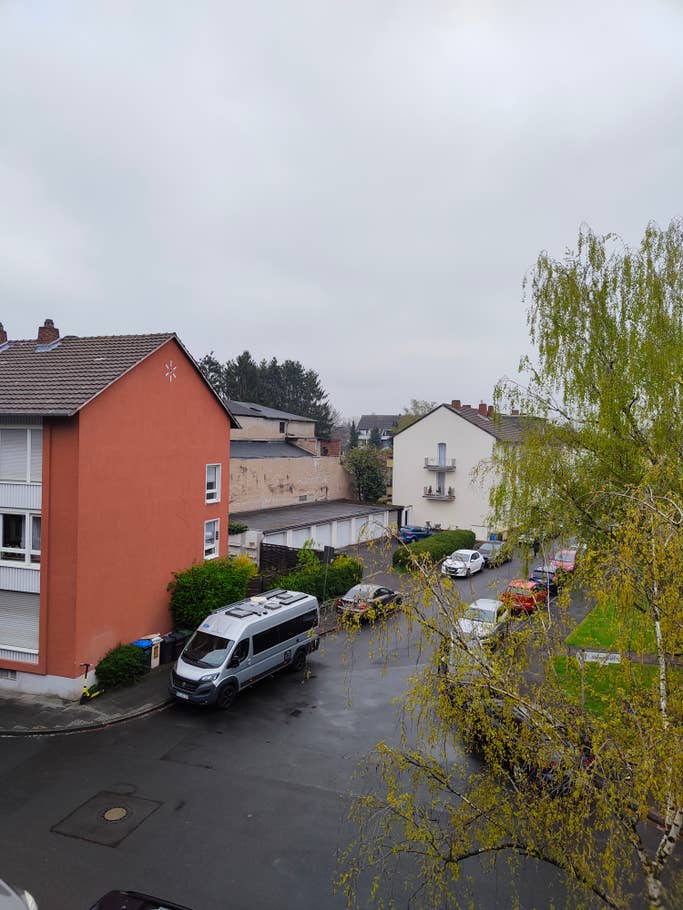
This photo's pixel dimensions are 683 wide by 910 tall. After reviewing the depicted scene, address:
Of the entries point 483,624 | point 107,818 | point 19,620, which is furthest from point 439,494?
point 483,624

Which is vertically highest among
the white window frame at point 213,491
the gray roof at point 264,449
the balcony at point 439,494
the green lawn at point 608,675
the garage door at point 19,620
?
the gray roof at point 264,449

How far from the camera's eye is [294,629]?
17.0 meters

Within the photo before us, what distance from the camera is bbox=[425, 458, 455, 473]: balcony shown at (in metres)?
41.4

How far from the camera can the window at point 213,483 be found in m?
20.5

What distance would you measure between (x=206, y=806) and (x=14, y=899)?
12.1 ft

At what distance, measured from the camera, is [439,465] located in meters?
42.2

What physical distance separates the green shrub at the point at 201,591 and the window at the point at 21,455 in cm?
541

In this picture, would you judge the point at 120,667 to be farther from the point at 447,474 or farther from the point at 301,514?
the point at 447,474

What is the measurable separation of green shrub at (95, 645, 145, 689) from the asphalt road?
1.78 meters

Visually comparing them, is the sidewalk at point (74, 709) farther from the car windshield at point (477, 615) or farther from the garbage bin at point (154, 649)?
the car windshield at point (477, 615)

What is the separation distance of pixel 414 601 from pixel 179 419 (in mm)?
14578

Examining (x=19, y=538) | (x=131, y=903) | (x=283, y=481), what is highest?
(x=283, y=481)

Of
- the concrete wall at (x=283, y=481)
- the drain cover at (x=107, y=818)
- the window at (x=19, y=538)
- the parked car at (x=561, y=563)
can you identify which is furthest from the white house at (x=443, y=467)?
the drain cover at (x=107, y=818)

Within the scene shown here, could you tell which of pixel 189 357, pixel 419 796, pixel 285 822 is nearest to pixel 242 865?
pixel 285 822
